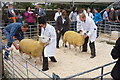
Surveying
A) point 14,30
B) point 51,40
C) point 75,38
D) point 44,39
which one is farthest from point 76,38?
point 14,30

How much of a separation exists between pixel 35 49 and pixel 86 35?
208cm

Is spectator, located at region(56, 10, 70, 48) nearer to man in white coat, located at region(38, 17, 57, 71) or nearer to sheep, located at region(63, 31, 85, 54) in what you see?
sheep, located at region(63, 31, 85, 54)

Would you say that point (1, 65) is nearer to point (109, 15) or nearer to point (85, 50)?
point (85, 50)

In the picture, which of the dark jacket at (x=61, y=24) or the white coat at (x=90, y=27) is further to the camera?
the dark jacket at (x=61, y=24)

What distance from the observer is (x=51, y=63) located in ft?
17.5

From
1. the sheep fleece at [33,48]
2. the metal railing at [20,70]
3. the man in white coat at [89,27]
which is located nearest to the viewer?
the metal railing at [20,70]

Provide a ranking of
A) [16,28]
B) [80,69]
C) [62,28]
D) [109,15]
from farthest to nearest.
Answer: [109,15] → [62,28] → [16,28] → [80,69]

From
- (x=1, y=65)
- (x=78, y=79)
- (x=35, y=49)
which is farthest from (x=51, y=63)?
(x=1, y=65)

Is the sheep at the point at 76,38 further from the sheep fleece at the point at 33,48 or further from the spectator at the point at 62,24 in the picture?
the sheep fleece at the point at 33,48

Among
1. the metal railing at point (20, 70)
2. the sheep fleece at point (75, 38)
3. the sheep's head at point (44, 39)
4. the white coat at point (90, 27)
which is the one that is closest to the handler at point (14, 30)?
the metal railing at point (20, 70)

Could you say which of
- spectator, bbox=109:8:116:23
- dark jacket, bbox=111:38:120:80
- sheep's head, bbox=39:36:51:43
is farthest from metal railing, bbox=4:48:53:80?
spectator, bbox=109:8:116:23

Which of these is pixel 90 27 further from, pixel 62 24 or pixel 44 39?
pixel 44 39

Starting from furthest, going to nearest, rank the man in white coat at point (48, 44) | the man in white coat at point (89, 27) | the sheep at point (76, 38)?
the sheep at point (76, 38)
the man in white coat at point (89, 27)
the man in white coat at point (48, 44)

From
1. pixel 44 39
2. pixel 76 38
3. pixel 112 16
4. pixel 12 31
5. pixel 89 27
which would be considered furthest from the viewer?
pixel 112 16
